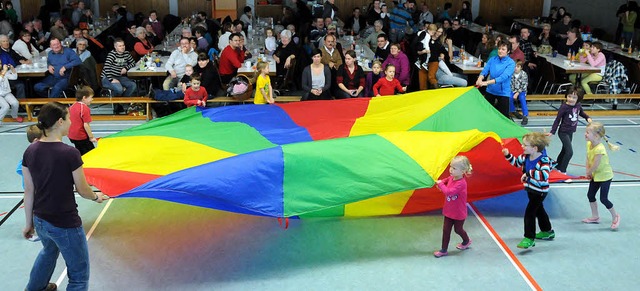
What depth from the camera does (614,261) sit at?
5.60 metres

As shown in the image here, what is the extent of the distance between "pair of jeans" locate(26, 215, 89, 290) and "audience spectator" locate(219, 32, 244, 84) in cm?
571

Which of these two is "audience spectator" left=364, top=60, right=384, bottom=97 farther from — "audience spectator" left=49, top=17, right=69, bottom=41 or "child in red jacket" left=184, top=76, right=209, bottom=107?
"audience spectator" left=49, top=17, right=69, bottom=41

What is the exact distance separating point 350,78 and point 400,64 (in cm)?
79

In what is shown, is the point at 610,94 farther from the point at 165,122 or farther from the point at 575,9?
the point at 575,9

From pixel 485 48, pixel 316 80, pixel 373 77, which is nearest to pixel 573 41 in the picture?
pixel 485 48

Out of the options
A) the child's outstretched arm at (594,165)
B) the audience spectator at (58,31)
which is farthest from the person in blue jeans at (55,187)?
the audience spectator at (58,31)

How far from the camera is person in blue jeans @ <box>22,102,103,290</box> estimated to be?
13.9ft

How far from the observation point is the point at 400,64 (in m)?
9.57

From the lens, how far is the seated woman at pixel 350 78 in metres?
9.34

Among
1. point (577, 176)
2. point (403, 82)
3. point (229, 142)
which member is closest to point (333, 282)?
point (229, 142)

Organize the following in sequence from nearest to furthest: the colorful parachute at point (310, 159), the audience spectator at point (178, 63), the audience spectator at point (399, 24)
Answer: the colorful parachute at point (310, 159), the audience spectator at point (178, 63), the audience spectator at point (399, 24)

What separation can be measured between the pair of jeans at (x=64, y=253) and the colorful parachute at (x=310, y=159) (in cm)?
74

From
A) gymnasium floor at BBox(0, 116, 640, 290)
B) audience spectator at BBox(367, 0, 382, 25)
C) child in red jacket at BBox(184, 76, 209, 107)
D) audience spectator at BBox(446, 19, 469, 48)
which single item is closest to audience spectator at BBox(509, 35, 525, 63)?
audience spectator at BBox(446, 19, 469, 48)

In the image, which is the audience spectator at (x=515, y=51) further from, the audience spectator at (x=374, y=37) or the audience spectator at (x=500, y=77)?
the audience spectator at (x=374, y=37)
